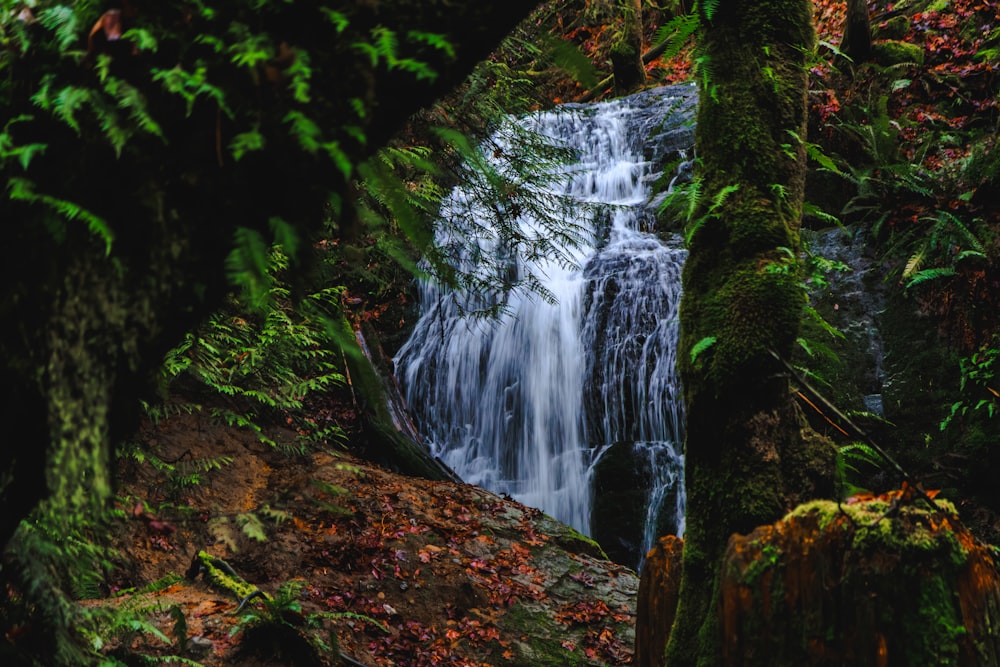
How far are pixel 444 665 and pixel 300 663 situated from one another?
1.39m

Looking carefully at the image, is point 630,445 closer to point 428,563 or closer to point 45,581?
point 428,563

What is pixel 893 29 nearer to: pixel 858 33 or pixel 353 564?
pixel 858 33

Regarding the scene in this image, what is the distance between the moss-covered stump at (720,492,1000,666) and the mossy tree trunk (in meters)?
0.45

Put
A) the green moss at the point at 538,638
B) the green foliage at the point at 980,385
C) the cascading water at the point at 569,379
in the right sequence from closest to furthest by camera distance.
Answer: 1. the green moss at the point at 538,638
2. the green foliage at the point at 980,385
3. the cascading water at the point at 569,379

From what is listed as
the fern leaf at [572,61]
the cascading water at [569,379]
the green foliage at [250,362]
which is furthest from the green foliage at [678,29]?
the cascading water at [569,379]

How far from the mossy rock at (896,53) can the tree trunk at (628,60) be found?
672 centimetres

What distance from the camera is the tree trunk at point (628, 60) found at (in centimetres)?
1642

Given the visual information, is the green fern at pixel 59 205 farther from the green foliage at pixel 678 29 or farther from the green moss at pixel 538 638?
the green moss at pixel 538 638

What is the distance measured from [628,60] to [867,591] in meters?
16.5

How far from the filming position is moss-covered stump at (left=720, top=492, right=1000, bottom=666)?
209 cm

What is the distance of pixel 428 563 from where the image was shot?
20.1 feet

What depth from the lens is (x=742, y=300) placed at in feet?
10.4

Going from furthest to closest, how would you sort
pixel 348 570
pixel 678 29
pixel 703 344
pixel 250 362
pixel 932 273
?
pixel 932 273
pixel 250 362
pixel 348 570
pixel 678 29
pixel 703 344

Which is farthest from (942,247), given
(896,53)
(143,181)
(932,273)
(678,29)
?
(143,181)
